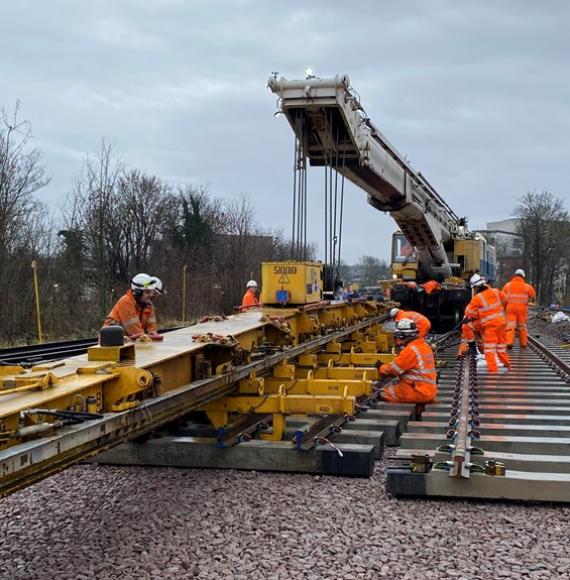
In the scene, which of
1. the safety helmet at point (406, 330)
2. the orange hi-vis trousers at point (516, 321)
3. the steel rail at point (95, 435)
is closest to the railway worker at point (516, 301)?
the orange hi-vis trousers at point (516, 321)

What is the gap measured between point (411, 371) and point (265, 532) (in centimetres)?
328

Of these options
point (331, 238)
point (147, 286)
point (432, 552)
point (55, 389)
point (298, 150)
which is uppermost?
point (298, 150)

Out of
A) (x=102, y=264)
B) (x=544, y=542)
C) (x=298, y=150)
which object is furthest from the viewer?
(x=102, y=264)

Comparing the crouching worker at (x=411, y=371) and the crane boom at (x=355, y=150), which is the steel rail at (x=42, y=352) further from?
the crouching worker at (x=411, y=371)

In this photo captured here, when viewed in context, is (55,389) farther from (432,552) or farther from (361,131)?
(361,131)

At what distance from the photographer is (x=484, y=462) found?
4.59 metres

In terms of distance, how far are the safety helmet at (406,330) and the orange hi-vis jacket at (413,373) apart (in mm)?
112

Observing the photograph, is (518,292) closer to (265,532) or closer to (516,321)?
(516,321)

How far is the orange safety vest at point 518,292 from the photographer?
43.3ft

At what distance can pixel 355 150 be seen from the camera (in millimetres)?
8805

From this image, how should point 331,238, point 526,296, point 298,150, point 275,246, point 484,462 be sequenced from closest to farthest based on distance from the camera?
point 484,462 → point 298,150 → point 331,238 → point 526,296 → point 275,246

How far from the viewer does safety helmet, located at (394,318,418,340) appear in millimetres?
6918

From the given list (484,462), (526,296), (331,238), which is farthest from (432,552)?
(526,296)

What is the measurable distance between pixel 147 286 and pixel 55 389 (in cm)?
322
